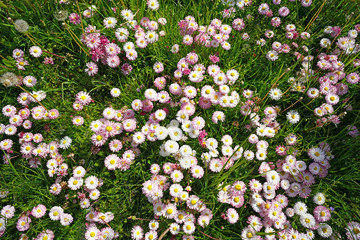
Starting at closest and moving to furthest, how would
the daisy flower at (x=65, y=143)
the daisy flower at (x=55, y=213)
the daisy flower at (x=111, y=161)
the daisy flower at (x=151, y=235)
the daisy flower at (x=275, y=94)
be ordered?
1. the daisy flower at (x=151, y=235)
2. the daisy flower at (x=55, y=213)
3. the daisy flower at (x=111, y=161)
4. the daisy flower at (x=65, y=143)
5. the daisy flower at (x=275, y=94)

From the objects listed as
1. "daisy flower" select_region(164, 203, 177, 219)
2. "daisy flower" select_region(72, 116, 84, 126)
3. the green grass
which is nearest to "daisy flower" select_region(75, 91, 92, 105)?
the green grass

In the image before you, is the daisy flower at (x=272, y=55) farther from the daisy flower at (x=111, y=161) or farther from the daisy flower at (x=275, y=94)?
the daisy flower at (x=111, y=161)

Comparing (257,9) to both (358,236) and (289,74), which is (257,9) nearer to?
(289,74)

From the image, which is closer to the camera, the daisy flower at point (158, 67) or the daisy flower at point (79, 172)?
the daisy flower at point (79, 172)

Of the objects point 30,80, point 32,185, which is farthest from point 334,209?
point 30,80

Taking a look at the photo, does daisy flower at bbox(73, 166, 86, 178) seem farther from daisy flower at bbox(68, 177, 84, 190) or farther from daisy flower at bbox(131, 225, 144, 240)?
daisy flower at bbox(131, 225, 144, 240)

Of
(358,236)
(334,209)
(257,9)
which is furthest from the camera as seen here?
(257,9)

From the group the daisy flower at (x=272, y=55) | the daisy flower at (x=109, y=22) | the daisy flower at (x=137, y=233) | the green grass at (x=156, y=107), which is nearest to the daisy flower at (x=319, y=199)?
the green grass at (x=156, y=107)

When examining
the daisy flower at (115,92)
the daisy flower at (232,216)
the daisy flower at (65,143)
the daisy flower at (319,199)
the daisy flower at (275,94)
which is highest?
the daisy flower at (275,94)

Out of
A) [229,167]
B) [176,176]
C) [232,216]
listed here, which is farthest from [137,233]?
[229,167]
